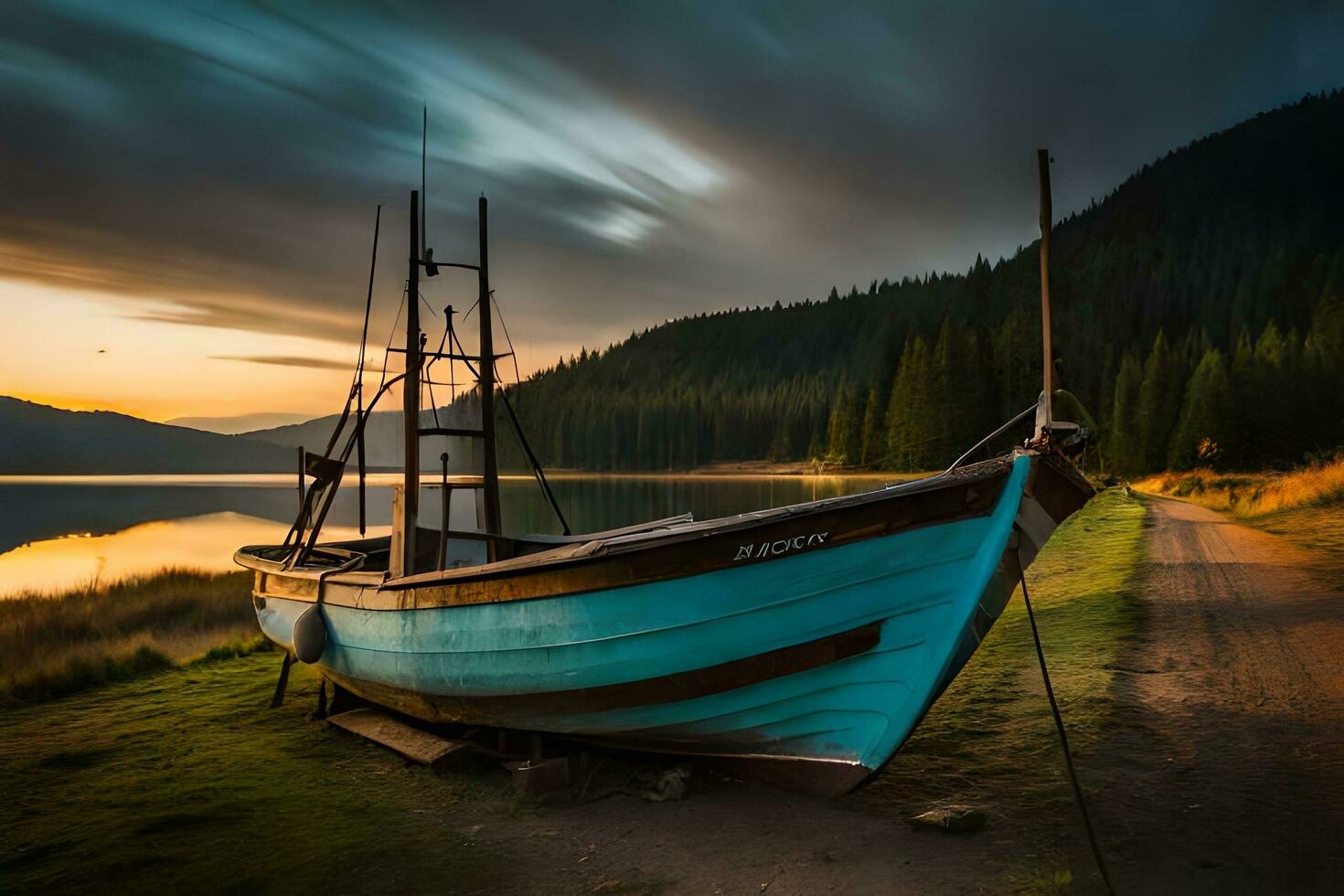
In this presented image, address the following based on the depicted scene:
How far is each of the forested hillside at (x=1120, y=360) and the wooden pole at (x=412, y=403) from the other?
545 cm

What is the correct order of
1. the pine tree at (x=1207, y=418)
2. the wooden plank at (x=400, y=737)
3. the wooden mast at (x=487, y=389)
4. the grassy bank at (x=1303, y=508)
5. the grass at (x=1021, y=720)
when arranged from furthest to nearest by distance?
the pine tree at (x=1207, y=418)
the grassy bank at (x=1303, y=508)
the wooden mast at (x=487, y=389)
the wooden plank at (x=400, y=737)
the grass at (x=1021, y=720)

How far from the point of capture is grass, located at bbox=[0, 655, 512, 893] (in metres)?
5.21

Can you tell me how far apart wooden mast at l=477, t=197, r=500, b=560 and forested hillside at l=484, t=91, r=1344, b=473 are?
19.7 ft

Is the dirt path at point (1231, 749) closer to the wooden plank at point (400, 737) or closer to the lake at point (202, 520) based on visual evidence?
the wooden plank at point (400, 737)

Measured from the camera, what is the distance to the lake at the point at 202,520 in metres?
28.9

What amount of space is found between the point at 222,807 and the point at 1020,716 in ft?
21.4

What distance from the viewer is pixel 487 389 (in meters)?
9.73

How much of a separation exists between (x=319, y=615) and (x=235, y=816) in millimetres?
2136

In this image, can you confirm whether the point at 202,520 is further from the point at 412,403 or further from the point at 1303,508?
the point at 1303,508

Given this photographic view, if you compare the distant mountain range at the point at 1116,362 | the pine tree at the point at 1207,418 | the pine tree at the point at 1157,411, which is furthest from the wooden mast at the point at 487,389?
the pine tree at the point at 1157,411

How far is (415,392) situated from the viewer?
870 cm

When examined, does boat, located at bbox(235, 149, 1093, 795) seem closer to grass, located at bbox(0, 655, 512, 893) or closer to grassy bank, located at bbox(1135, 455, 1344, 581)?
grass, located at bbox(0, 655, 512, 893)

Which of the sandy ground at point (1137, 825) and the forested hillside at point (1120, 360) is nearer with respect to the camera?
the sandy ground at point (1137, 825)

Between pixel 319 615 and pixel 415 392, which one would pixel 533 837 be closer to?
pixel 319 615
